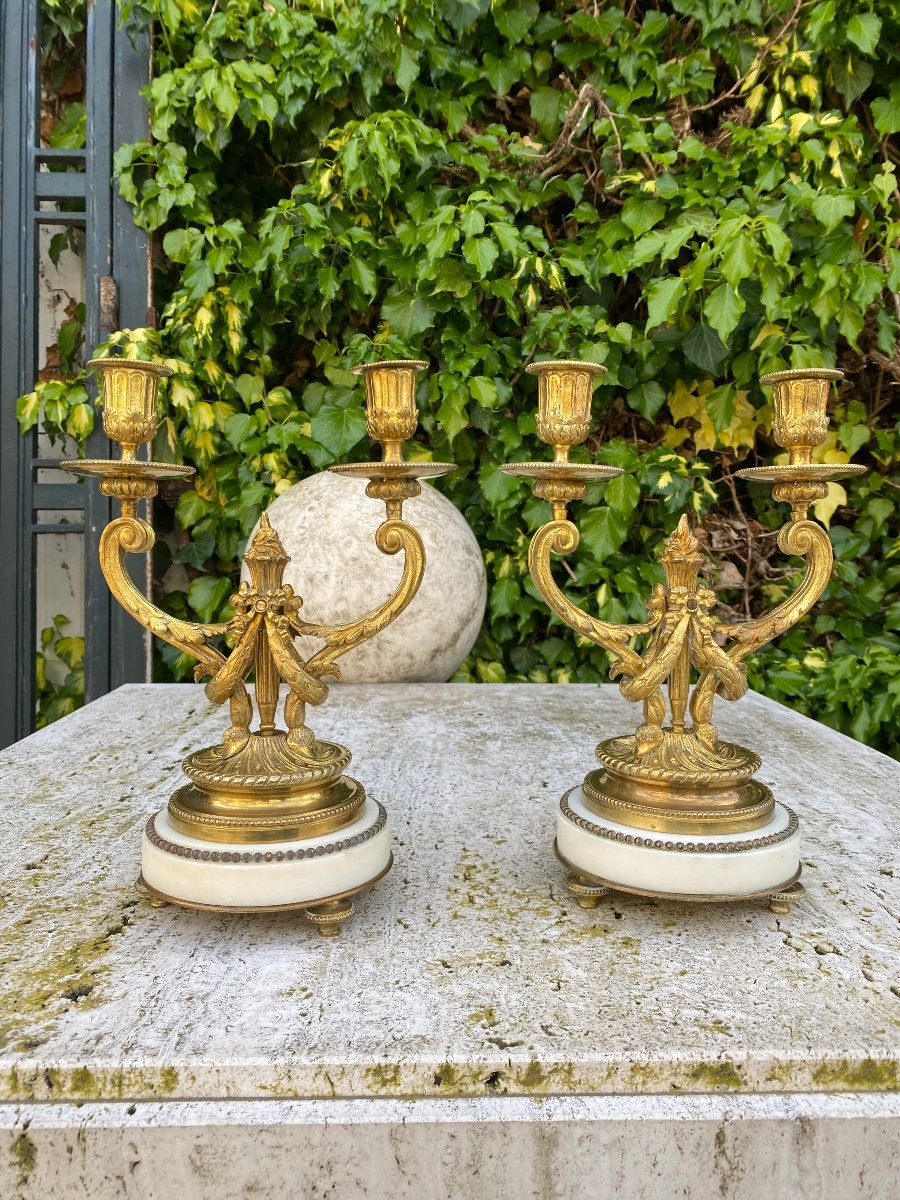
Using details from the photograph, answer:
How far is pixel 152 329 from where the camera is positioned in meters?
2.92

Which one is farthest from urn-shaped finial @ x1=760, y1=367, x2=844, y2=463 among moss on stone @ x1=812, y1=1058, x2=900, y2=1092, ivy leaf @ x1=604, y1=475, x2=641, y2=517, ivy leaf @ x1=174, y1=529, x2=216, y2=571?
ivy leaf @ x1=174, y1=529, x2=216, y2=571

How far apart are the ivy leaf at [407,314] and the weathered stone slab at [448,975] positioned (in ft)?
5.86

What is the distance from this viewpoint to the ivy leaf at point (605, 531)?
2871mm

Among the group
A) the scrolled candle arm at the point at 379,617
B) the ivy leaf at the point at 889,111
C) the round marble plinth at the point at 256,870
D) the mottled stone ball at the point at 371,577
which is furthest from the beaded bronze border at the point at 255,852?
the ivy leaf at the point at 889,111

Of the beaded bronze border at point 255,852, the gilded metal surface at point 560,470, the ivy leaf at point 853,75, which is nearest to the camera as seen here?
the beaded bronze border at point 255,852

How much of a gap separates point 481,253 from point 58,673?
2.25m

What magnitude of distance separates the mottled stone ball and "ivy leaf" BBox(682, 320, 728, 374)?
3.30 feet

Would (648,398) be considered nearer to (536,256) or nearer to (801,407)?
(536,256)

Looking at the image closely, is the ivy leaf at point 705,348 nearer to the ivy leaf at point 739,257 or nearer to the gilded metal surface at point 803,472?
the ivy leaf at point 739,257

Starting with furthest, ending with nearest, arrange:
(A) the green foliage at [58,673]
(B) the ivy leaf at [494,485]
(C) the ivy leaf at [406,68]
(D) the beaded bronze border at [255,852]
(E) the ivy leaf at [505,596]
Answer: (A) the green foliage at [58,673] < (E) the ivy leaf at [505,596] < (B) the ivy leaf at [494,485] < (C) the ivy leaf at [406,68] < (D) the beaded bronze border at [255,852]

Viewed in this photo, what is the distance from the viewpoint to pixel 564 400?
1132 mm

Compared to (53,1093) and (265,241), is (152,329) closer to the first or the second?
(265,241)

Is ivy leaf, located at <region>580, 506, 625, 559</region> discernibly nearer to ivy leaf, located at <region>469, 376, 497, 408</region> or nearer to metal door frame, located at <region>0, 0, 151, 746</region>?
ivy leaf, located at <region>469, 376, 497, 408</region>

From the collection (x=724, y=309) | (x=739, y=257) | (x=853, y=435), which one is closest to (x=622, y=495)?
(x=724, y=309)
